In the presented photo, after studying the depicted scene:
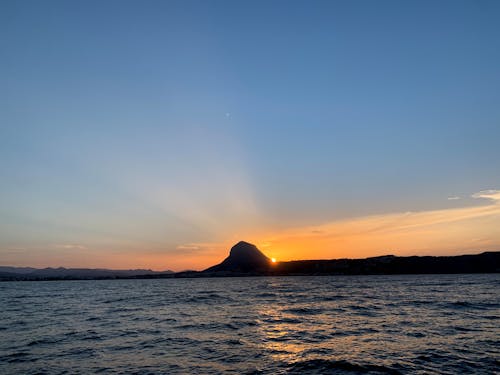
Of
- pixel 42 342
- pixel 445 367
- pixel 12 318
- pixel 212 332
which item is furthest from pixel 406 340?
pixel 12 318

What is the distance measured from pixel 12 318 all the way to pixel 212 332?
32.0 m

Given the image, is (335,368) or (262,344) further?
(262,344)

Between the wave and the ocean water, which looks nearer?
the wave

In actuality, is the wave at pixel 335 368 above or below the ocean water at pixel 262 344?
below

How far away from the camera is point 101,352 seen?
25.2m

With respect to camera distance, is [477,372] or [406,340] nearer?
[477,372]

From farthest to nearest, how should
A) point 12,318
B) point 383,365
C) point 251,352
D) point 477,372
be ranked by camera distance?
1. point 12,318
2. point 251,352
3. point 383,365
4. point 477,372

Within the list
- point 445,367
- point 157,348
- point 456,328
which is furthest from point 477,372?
point 157,348

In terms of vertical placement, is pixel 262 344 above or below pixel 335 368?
above

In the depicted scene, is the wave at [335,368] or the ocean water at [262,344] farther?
the ocean water at [262,344]

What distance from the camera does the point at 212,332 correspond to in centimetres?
3256

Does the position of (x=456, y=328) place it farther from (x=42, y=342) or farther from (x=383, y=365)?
(x=42, y=342)

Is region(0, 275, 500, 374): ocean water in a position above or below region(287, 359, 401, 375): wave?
above

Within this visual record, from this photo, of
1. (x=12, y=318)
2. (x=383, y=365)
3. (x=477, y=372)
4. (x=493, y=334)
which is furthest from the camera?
(x=12, y=318)
